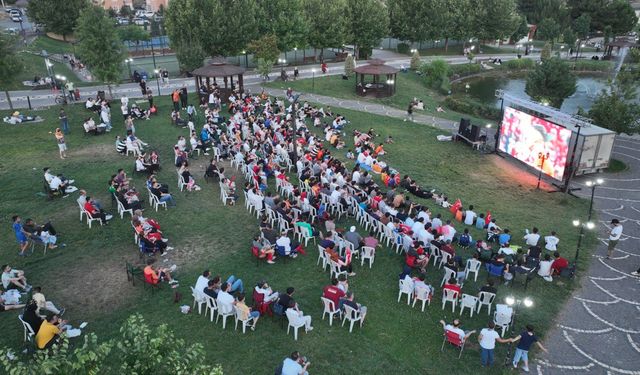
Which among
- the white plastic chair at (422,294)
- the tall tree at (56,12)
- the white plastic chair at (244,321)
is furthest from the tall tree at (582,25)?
the white plastic chair at (244,321)

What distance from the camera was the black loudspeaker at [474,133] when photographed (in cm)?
2831

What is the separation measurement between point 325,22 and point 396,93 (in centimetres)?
1613

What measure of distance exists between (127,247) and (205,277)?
5102 millimetres

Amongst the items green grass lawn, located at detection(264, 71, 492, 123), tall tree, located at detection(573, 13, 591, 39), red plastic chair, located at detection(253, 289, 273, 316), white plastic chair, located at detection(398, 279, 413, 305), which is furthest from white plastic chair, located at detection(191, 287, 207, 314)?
tall tree, located at detection(573, 13, 591, 39)

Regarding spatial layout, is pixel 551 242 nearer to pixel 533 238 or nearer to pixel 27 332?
pixel 533 238

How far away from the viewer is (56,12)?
5675 centimetres

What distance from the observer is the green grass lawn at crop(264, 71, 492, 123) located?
3975 cm

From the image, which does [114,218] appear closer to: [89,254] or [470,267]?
[89,254]

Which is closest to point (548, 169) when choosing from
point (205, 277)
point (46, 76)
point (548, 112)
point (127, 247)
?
point (548, 112)

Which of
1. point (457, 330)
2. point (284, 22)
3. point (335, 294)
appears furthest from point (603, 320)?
point (284, 22)

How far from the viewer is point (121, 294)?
44.0 ft

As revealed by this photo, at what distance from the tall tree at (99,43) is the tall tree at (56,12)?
2811 cm

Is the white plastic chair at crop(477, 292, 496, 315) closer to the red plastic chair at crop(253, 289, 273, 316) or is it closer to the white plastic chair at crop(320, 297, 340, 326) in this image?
the white plastic chair at crop(320, 297, 340, 326)

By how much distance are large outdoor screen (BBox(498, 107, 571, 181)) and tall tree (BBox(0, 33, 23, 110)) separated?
3196 centimetres
